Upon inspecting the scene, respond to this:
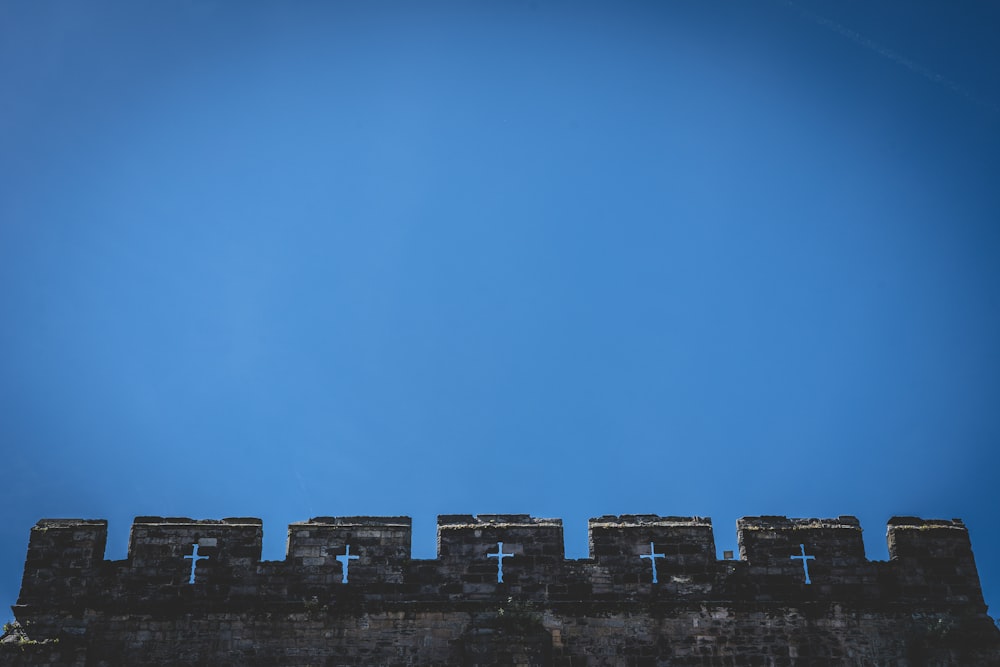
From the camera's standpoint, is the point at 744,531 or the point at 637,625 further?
the point at 744,531

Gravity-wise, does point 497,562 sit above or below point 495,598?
above

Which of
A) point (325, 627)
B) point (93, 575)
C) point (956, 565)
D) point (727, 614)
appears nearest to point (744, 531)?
point (727, 614)

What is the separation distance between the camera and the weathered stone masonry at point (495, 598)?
1383cm

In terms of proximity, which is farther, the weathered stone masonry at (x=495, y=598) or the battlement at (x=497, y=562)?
the battlement at (x=497, y=562)

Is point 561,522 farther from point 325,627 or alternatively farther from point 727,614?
point 325,627

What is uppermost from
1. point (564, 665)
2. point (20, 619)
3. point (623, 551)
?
point (623, 551)

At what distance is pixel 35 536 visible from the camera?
47.4 feet

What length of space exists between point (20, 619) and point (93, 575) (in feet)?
4.05

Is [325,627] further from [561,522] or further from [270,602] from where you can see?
[561,522]

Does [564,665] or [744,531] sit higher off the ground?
[744,531]

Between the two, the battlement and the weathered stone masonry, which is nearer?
the weathered stone masonry

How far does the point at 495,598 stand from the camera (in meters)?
14.3

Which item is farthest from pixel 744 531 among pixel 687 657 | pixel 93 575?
pixel 93 575

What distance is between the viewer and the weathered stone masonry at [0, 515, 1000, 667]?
45.4 ft
